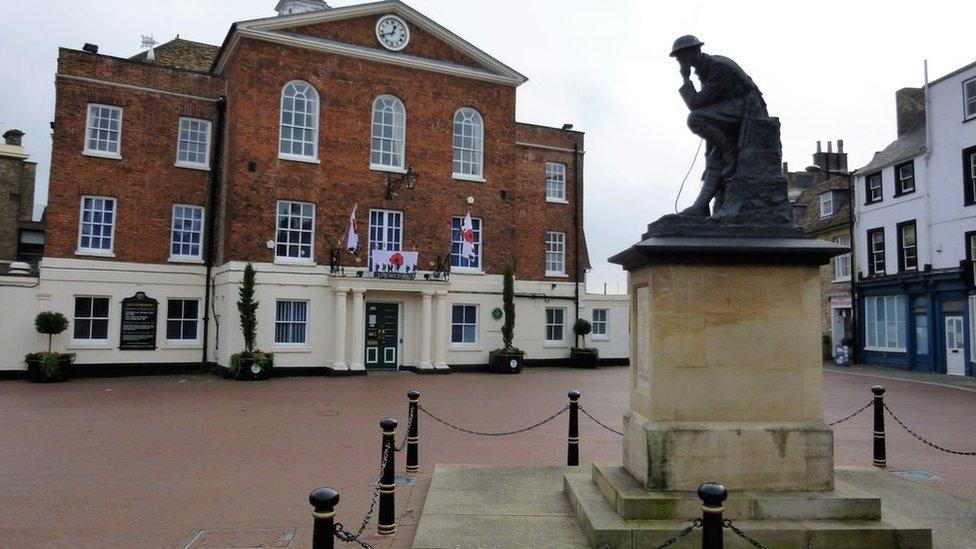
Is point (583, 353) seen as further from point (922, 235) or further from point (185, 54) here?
point (185, 54)

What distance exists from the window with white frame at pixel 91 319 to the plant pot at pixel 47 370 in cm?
151

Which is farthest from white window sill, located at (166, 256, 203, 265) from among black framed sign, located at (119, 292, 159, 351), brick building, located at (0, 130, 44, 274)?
brick building, located at (0, 130, 44, 274)

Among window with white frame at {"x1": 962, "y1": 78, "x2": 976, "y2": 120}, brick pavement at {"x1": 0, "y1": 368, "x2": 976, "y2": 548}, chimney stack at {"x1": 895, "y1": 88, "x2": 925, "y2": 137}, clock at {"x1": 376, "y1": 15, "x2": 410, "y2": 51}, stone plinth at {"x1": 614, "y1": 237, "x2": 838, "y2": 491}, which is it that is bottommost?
brick pavement at {"x1": 0, "y1": 368, "x2": 976, "y2": 548}

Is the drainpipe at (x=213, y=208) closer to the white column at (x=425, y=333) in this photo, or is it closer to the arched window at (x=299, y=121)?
the arched window at (x=299, y=121)

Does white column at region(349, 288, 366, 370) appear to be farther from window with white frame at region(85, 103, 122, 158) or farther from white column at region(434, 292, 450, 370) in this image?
window with white frame at region(85, 103, 122, 158)

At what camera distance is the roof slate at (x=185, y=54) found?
97.0ft

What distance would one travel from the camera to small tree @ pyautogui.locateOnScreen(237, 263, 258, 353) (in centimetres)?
2211

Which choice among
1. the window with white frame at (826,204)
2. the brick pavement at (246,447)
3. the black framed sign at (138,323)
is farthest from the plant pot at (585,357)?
the black framed sign at (138,323)

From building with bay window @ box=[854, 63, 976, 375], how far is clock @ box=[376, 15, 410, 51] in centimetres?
2117

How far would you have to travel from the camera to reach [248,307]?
72.7 feet

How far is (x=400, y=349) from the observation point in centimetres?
2542

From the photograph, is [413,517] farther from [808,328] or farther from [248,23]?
[248,23]

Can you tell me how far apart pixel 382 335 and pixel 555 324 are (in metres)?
8.46

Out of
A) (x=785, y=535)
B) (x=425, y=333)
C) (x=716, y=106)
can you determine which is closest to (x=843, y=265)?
(x=425, y=333)
